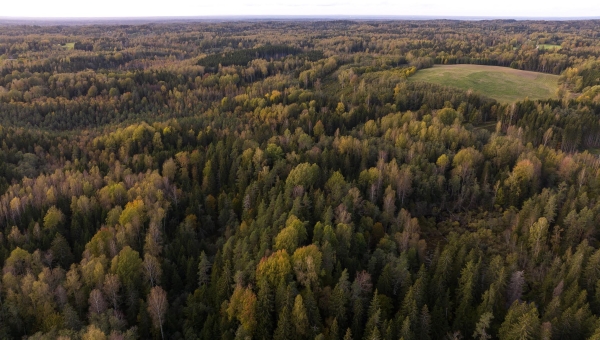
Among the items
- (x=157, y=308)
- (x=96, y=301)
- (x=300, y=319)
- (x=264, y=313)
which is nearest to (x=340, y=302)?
(x=300, y=319)

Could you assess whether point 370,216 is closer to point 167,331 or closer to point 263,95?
point 167,331

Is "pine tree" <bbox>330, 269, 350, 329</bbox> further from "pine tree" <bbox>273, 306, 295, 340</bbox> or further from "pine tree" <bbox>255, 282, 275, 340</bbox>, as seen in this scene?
"pine tree" <bbox>255, 282, 275, 340</bbox>

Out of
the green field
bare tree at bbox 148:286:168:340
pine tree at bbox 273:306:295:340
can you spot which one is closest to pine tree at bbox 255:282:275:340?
pine tree at bbox 273:306:295:340

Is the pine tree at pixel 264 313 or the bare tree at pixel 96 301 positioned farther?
the bare tree at pixel 96 301

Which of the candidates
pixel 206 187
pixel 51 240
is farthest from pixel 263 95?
pixel 51 240

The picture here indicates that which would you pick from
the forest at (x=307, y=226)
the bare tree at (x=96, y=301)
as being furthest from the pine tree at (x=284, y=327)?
the bare tree at (x=96, y=301)

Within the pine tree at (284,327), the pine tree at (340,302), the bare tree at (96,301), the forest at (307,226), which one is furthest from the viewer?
the bare tree at (96,301)

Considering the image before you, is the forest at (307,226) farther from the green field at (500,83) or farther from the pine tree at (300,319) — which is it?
the green field at (500,83)

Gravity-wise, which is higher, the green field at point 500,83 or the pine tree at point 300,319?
the green field at point 500,83
